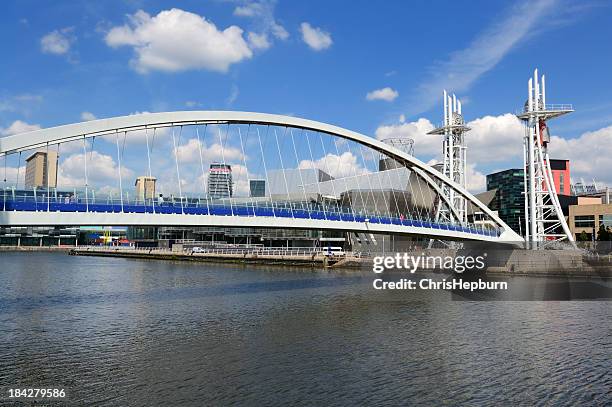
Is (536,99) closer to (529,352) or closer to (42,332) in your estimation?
(529,352)

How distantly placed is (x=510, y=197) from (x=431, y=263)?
192 feet

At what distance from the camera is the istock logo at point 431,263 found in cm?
5678

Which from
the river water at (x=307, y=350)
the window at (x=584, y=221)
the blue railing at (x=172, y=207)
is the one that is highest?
the blue railing at (x=172, y=207)

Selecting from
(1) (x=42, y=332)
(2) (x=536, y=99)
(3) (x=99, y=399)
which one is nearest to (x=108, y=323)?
(1) (x=42, y=332)

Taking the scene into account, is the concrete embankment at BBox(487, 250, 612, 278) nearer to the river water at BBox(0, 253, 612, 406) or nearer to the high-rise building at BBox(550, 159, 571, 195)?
the river water at BBox(0, 253, 612, 406)

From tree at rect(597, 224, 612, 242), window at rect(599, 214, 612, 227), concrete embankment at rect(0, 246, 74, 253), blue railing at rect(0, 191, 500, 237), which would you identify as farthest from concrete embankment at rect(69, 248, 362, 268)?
concrete embankment at rect(0, 246, 74, 253)

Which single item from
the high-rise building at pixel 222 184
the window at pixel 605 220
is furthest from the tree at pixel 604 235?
the high-rise building at pixel 222 184

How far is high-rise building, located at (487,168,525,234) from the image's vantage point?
10544cm

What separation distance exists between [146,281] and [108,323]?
25094 mm

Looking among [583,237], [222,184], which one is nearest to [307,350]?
[222,184]

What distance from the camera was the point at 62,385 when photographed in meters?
15.3

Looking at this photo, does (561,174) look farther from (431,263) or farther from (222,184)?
(222,184)

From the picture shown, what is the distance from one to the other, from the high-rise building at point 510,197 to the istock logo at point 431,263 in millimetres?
52369

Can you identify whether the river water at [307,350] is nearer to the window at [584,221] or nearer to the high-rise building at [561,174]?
the window at [584,221]
